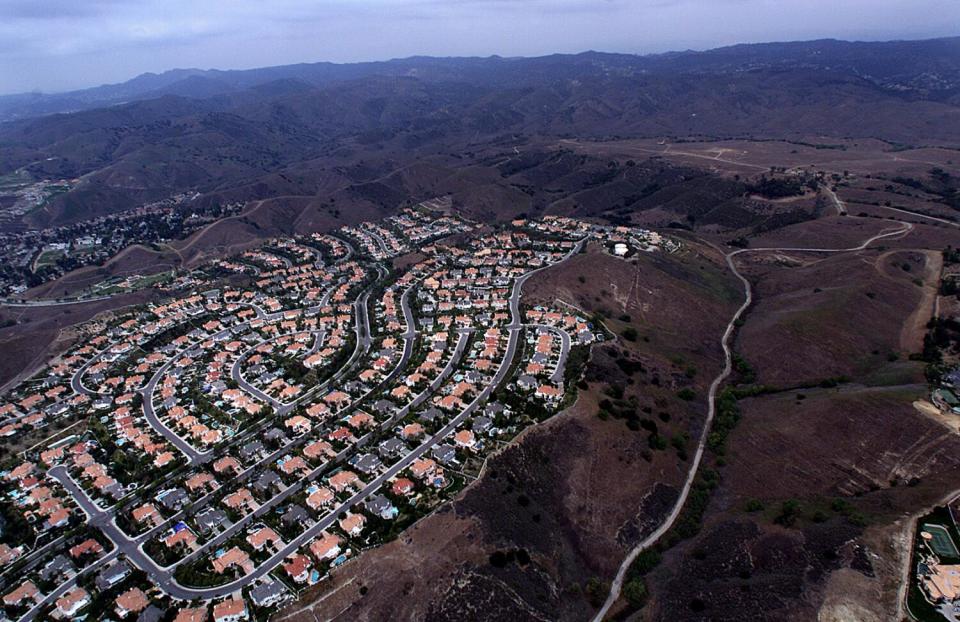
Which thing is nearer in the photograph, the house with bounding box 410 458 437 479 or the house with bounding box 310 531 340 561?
the house with bounding box 310 531 340 561

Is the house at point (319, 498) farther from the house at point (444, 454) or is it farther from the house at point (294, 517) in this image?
the house at point (444, 454)

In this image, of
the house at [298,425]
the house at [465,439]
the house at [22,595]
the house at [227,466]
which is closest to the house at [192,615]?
the house at [22,595]

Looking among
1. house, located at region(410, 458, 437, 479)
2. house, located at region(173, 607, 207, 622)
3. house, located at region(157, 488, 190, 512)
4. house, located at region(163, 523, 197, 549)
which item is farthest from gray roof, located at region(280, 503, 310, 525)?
house, located at region(157, 488, 190, 512)

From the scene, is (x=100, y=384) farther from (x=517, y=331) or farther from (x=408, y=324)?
(x=517, y=331)

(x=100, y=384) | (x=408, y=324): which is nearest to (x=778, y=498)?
(x=408, y=324)

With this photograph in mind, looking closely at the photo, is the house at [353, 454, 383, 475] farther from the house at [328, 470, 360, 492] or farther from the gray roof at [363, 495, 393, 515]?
the gray roof at [363, 495, 393, 515]

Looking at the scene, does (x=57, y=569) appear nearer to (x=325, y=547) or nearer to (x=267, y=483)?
(x=267, y=483)

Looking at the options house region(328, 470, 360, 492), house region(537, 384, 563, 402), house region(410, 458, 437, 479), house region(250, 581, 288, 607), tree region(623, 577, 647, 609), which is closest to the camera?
house region(250, 581, 288, 607)
